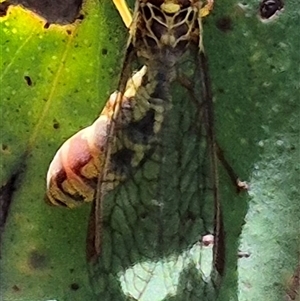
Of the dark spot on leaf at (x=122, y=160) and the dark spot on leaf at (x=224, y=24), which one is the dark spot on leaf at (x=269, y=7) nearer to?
the dark spot on leaf at (x=224, y=24)

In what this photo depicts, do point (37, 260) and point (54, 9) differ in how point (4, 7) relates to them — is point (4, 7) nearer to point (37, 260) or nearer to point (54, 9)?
point (54, 9)

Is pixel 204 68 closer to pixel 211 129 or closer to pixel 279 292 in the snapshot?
pixel 211 129

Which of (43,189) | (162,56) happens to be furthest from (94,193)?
(162,56)

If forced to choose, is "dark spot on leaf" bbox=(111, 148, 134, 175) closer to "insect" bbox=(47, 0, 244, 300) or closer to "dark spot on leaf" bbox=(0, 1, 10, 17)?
"insect" bbox=(47, 0, 244, 300)

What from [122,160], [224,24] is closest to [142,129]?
[122,160]

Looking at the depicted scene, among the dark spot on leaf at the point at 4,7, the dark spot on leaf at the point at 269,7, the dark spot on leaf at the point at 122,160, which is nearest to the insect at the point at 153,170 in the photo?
the dark spot on leaf at the point at 122,160
